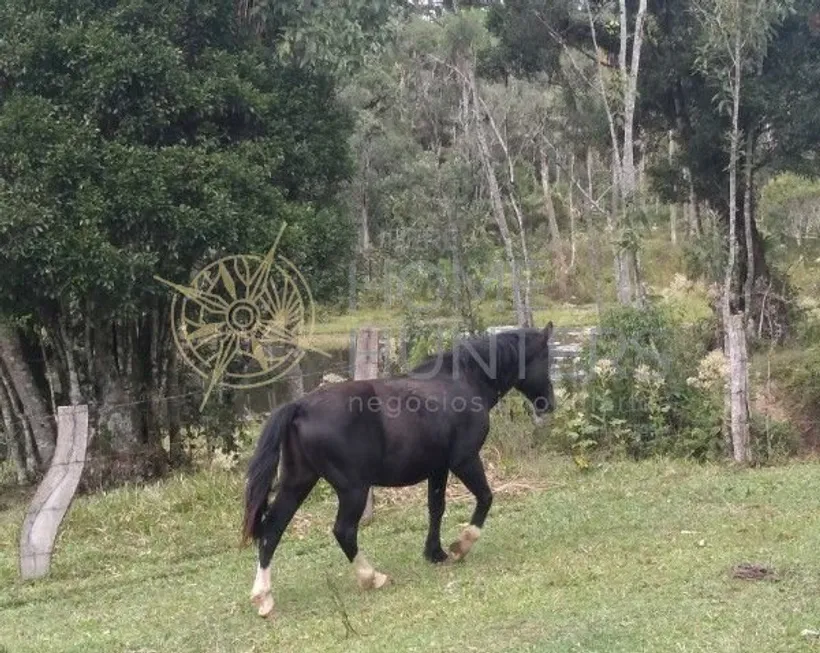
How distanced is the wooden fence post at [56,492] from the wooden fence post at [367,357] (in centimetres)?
247

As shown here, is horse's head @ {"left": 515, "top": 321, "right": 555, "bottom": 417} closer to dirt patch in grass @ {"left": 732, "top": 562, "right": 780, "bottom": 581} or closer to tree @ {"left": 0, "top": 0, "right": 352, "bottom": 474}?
dirt patch in grass @ {"left": 732, "top": 562, "right": 780, "bottom": 581}

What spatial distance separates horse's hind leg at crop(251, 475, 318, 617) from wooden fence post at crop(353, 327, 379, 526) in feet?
8.85

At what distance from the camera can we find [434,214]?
99.4ft

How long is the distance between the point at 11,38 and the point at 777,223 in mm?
24678

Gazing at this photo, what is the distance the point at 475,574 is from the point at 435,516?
61 cm

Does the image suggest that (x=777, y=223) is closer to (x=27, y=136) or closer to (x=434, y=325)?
(x=434, y=325)

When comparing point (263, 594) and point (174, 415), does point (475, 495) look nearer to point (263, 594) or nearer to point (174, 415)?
point (263, 594)

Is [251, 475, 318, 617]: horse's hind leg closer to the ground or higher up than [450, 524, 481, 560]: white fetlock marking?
higher up

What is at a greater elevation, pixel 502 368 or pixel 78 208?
pixel 78 208

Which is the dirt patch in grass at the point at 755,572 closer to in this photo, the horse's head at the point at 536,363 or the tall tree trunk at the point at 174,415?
the horse's head at the point at 536,363

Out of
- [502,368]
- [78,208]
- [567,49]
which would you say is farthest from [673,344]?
[567,49]

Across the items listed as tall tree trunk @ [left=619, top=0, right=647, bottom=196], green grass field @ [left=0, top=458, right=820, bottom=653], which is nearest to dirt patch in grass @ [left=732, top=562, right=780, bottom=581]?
green grass field @ [left=0, top=458, right=820, bottom=653]

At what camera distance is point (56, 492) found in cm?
862

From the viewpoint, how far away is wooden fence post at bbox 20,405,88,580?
8.53m
